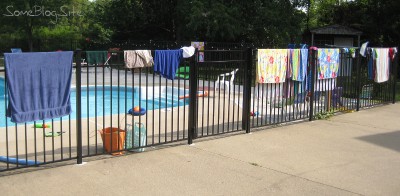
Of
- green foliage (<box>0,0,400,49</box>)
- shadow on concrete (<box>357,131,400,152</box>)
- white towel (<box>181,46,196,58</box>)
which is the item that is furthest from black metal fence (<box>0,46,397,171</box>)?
green foliage (<box>0,0,400,49</box>)

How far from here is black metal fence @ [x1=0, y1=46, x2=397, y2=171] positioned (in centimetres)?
622

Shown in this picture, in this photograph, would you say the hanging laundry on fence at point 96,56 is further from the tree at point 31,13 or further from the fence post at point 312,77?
the tree at point 31,13

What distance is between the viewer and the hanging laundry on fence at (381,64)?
11.6m

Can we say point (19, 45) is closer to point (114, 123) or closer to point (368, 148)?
point (114, 123)

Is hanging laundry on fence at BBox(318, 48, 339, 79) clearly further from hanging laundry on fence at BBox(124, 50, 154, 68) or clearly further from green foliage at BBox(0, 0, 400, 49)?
green foliage at BBox(0, 0, 400, 49)

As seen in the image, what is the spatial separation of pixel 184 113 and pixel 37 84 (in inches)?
102

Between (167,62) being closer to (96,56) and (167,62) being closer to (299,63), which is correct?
(96,56)

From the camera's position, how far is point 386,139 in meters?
8.16

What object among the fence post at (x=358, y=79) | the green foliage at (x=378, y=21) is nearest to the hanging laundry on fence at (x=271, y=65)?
the fence post at (x=358, y=79)

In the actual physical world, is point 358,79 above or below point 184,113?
above

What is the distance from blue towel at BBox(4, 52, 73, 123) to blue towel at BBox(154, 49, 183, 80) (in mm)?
1518

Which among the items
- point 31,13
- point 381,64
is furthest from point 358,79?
point 31,13

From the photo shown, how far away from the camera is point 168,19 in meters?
32.1

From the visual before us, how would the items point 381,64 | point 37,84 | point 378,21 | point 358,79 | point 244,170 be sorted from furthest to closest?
point 378,21, point 381,64, point 358,79, point 244,170, point 37,84
